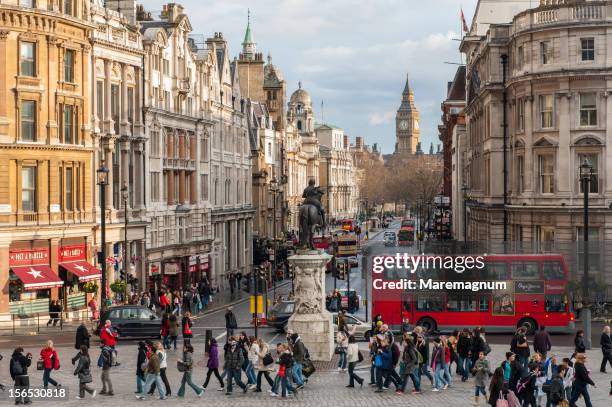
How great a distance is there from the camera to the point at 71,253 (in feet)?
180

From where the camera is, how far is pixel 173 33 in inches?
2886

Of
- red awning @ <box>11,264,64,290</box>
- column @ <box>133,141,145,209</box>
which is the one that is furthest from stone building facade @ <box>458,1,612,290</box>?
red awning @ <box>11,264,64,290</box>

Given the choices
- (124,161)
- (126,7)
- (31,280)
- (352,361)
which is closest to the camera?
(352,361)

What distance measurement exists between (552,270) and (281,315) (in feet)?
38.8

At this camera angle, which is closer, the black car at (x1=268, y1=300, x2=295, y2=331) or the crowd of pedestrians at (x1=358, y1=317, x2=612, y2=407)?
the crowd of pedestrians at (x1=358, y1=317, x2=612, y2=407)

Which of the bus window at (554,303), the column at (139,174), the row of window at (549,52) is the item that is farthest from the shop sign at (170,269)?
the bus window at (554,303)

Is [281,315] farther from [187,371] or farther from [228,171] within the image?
[228,171]

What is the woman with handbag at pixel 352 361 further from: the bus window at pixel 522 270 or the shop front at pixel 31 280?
the shop front at pixel 31 280

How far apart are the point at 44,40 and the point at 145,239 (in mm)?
16564

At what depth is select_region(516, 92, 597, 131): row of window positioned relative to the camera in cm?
5688

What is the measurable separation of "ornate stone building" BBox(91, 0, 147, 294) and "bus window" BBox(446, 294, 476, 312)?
63.8 feet

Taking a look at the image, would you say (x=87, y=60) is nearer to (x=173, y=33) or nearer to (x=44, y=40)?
(x=44, y=40)

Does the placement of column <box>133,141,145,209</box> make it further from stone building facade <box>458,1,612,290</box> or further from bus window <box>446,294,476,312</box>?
bus window <box>446,294,476,312</box>

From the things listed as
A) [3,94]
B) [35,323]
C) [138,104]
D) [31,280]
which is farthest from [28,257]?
[138,104]
